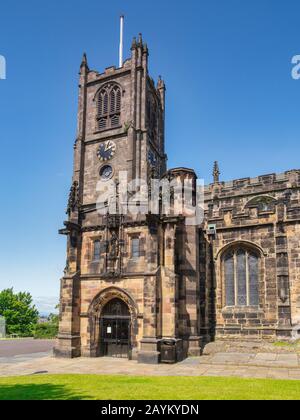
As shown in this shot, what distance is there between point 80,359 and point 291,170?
20856 millimetres

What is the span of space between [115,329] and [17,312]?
2003 inches

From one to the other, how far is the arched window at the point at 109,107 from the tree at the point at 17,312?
39.2m

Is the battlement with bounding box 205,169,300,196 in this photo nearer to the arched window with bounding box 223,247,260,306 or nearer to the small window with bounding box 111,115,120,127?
the arched window with bounding box 223,247,260,306

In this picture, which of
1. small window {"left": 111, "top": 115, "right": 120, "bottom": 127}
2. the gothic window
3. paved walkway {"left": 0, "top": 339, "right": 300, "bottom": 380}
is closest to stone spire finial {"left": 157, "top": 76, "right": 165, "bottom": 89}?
the gothic window

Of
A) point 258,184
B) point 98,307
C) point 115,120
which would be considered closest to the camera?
point 98,307

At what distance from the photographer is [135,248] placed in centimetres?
2206

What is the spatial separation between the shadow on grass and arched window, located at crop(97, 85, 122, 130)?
3387 cm

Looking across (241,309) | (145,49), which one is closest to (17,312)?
(145,49)

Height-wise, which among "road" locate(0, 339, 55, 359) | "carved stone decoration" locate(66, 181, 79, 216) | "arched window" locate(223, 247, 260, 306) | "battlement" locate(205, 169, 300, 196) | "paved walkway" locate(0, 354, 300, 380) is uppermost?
"battlement" locate(205, 169, 300, 196)

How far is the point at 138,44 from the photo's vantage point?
45.7 meters

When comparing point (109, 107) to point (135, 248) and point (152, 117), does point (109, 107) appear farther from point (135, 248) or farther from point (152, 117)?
point (135, 248)

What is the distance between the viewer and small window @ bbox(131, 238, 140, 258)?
21909 mm
